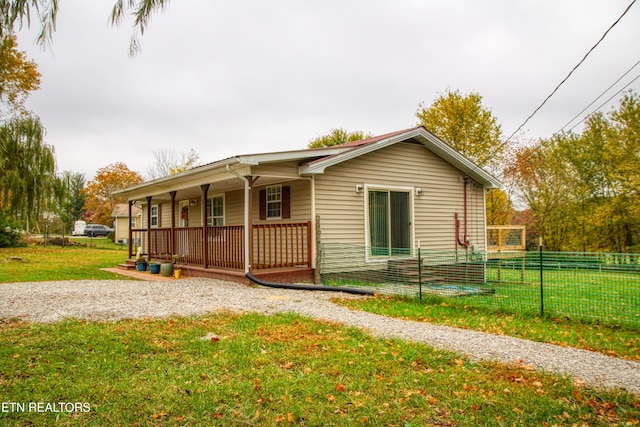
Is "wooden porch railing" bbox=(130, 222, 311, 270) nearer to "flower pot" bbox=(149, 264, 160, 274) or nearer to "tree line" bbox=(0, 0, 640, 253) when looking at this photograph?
"flower pot" bbox=(149, 264, 160, 274)

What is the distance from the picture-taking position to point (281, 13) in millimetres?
3973

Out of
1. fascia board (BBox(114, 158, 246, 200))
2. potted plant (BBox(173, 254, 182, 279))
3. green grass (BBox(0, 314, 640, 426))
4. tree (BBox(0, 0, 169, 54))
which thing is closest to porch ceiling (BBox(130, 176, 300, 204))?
fascia board (BBox(114, 158, 246, 200))

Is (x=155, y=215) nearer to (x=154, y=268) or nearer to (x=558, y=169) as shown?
(x=154, y=268)

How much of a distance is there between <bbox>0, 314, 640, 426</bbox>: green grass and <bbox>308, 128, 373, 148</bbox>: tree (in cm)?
3106

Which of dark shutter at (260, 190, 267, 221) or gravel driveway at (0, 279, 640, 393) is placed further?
dark shutter at (260, 190, 267, 221)

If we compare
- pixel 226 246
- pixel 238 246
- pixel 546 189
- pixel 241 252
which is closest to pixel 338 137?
pixel 546 189

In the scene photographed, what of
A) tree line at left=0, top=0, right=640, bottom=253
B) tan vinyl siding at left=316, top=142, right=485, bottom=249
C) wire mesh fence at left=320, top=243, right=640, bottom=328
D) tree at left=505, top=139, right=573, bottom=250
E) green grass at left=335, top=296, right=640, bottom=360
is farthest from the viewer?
tree at left=505, top=139, right=573, bottom=250

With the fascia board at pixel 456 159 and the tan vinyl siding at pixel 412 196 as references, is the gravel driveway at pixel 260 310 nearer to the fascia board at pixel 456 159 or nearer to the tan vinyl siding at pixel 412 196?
the tan vinyl siding at pixel 412 196

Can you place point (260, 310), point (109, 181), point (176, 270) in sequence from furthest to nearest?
point (109, 181), point (176, 270), point (260, 310)

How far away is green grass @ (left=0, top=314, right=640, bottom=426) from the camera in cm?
308

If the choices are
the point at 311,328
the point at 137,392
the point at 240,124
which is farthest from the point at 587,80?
the point at 240,124

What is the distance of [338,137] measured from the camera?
3606 cm

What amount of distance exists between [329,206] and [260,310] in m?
4.40

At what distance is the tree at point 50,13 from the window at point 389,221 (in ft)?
29.2
